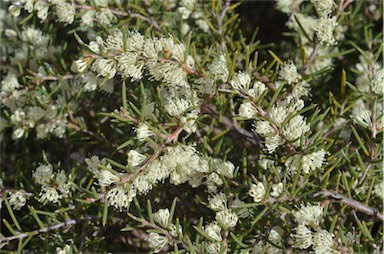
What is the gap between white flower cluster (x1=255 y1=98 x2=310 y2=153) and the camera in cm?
91

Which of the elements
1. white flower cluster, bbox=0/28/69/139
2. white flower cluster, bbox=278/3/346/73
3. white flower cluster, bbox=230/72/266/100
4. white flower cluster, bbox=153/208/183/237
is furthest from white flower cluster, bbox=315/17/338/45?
white flower cluster, bbox=0/28/69/139

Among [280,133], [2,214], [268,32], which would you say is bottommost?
[2,214]

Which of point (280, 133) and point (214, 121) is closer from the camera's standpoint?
point (280, 133)

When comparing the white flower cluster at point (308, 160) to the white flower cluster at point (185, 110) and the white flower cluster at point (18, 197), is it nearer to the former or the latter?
the white flower cluster at point (185, 110)

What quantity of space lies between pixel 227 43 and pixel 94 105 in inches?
14.0

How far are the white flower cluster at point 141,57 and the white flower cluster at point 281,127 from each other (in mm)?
155

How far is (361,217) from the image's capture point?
3.93 feet

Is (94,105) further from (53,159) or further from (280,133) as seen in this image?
(280,133)

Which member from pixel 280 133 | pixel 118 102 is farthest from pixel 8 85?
pixel 280 133

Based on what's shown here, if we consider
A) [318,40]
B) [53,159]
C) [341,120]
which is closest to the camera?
[318,40]

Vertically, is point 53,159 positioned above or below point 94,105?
below

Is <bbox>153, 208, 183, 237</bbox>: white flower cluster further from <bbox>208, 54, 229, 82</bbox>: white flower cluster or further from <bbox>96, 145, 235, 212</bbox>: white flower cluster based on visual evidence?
<bbox>208, 54, 229, 82</bbox>: white flower cluster

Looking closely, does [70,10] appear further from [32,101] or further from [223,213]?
[223,213]

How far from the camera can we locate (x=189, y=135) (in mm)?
998
